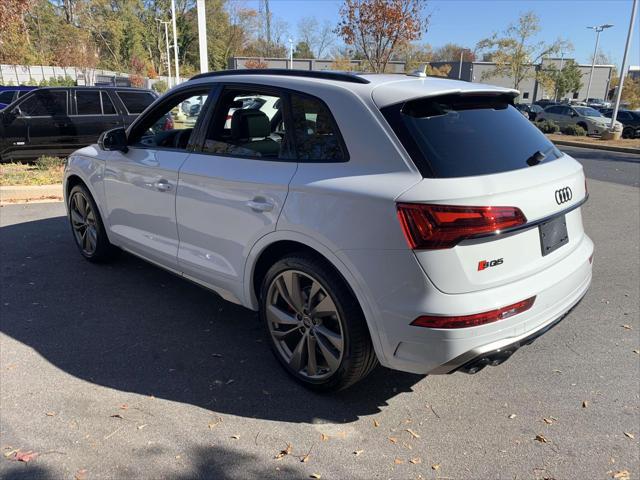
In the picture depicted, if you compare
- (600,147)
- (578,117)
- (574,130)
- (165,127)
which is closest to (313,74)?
(165,127)

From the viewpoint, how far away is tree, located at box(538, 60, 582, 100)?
5239 cm

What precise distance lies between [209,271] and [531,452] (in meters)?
2.24

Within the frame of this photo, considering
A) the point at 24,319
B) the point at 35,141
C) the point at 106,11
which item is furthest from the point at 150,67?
the point at 24,319

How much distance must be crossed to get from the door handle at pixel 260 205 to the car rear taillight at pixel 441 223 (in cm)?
90

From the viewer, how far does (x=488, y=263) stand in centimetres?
239

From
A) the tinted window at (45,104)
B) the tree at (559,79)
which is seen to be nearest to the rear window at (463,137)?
the tinted window at (45,104)

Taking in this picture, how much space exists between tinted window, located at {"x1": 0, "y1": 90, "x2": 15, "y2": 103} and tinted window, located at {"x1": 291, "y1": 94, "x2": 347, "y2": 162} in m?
15.2

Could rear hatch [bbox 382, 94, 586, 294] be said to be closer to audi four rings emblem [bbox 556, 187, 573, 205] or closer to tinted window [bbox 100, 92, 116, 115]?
audi four rings emblem [bbox 556, 187, 573, 205]

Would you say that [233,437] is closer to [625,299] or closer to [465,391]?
[465,391]

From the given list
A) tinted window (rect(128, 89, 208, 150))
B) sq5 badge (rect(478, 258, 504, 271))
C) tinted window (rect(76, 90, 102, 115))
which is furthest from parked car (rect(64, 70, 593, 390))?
tinted window (rect(76, 90, 102, 115))

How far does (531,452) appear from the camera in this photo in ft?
8.48

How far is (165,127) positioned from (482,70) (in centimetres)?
6736

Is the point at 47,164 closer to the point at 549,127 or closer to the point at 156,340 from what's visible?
the point at 156,340

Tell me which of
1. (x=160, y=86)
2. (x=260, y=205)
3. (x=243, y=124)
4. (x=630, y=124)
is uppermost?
(x=243, y=124)
